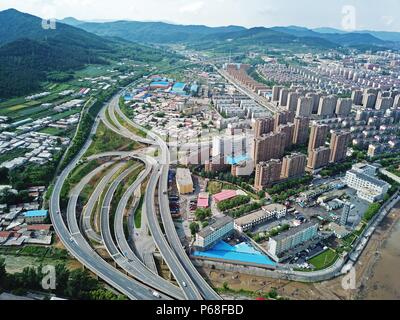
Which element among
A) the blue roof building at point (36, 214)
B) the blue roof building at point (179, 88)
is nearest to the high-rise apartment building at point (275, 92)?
the blue roof building at point (179, 88)

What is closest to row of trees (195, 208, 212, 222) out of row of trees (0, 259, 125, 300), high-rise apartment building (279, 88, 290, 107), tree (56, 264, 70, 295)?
row of trees (0, 259, 125, 300)

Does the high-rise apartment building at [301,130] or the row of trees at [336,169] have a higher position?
the high-rise apartment building at [301,130]

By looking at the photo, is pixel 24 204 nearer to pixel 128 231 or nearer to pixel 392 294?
pixel 128 231

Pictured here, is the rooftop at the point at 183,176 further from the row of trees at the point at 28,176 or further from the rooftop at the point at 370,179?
the rooftop at the point at 370,179

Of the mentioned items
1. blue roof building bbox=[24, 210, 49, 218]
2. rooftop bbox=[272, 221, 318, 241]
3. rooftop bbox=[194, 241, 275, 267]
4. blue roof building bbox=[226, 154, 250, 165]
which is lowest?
rooftop bbox=[194, 241, 275, 267]

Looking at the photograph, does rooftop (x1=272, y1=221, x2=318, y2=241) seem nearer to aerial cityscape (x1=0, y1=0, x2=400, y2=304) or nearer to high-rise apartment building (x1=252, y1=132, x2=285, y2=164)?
aerial cityscape (x1=0, y1=0, x2=400, y2=304)
